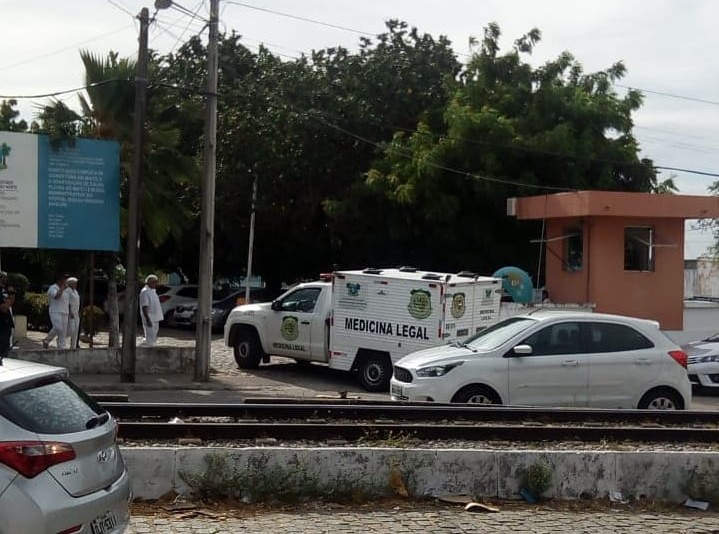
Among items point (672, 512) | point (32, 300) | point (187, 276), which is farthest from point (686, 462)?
point (187, 276)

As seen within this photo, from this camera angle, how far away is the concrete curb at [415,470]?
8.64m

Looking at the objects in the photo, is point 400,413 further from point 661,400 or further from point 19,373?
point 19,373

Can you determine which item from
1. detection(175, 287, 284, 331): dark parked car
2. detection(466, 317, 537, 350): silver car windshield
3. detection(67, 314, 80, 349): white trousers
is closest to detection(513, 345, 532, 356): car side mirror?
detection(466, 317, 537, 350): silver car windshield

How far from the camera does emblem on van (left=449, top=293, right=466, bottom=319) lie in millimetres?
18672

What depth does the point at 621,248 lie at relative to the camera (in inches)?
991

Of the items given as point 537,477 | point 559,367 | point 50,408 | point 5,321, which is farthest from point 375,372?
point 50,408

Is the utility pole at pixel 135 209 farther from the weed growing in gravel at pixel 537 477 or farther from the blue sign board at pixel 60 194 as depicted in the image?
the weed growing in gravel at pixel 537 477

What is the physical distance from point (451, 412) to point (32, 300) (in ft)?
66.6

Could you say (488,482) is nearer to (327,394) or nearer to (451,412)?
(451,412)

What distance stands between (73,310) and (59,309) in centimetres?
48

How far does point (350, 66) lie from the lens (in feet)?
113

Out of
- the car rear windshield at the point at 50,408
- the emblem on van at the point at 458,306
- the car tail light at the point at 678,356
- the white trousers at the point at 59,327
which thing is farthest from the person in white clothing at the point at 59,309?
the car rear windshield at the point at 50,408

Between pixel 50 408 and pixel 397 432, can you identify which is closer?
pixel 50 408

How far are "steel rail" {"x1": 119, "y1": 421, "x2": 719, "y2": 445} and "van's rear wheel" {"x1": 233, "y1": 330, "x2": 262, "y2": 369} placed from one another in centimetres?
1013
